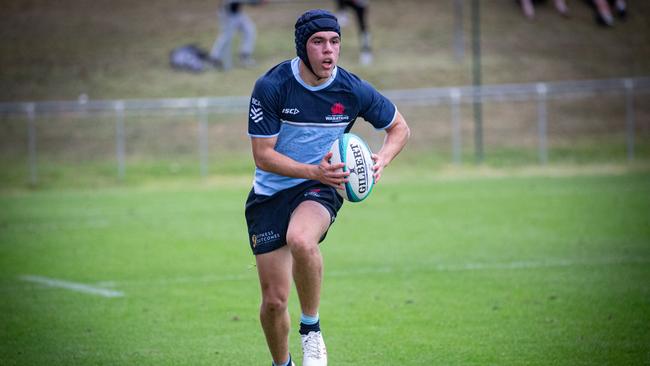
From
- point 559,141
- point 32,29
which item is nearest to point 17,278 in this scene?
point 559,141

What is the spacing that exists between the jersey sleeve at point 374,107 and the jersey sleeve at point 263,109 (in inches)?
27.1

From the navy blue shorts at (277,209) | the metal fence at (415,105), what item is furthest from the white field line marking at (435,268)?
the metal fence at (415,105)

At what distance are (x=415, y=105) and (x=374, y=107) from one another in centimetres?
2329

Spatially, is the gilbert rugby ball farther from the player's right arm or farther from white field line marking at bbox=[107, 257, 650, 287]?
white field line marking at bbox=[107, 257, 650, 287]

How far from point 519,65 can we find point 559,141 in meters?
5.84

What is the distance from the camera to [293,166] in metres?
6.06

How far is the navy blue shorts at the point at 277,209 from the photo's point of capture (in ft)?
20.3

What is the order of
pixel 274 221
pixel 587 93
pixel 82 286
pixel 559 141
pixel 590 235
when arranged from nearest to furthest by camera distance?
pixel 274 221 → pixel 82 286 → pixel 590 235 → pixel 559 141 → pixel 587 93

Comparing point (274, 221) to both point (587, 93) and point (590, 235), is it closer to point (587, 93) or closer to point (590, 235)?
point (590, 235)

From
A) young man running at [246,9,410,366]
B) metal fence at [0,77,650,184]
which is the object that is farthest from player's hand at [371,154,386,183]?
metal fence at [0,77,650,184]

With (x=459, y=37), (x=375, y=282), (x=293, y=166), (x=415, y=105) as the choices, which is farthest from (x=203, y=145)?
(x=293, y=166)

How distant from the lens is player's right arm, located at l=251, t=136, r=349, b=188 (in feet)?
19.8

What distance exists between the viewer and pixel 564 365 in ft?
21.9

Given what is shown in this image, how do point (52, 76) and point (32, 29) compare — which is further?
point (32, 29)
